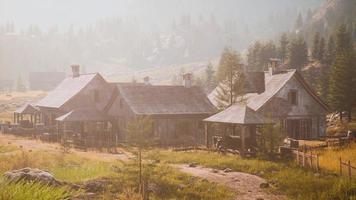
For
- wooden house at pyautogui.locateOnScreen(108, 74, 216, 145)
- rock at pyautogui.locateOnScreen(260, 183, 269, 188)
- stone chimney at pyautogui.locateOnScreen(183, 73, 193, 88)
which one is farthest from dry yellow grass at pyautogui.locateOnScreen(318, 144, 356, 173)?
stone chimney at pyautogui.locateOnScreen(183, 73, 193, 88)

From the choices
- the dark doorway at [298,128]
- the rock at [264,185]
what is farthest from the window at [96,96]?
the rock at [264,185]

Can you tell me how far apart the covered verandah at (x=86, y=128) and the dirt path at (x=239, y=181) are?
12734 millimetres

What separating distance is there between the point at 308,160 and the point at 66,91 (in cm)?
3189

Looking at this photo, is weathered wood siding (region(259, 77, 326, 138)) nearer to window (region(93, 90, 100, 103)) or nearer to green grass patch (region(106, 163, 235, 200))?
window (region(93, 90, 100, 103))

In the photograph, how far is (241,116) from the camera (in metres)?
28.0

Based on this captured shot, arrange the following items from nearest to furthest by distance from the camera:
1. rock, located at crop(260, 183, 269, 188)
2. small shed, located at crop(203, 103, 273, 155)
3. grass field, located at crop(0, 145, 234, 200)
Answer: grass field, located at crop(0, 145, 234, 200) < rock, located at crop(260, 183, 269, 188) < small shed, located at crop(203, 103, 273, 155)

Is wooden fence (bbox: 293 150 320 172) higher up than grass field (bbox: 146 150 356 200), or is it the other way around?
wooden fence (bbox: 293 150 320 172)

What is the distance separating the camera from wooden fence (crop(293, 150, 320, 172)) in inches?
883

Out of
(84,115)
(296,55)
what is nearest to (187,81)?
(84,115)

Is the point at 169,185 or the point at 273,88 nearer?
the point at 169,185

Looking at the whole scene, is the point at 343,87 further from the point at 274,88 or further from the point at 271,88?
the point at 274,88

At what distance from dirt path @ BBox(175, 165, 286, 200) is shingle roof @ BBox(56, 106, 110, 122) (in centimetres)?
1855

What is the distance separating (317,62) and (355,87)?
1765 inches

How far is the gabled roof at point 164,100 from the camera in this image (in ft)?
131
